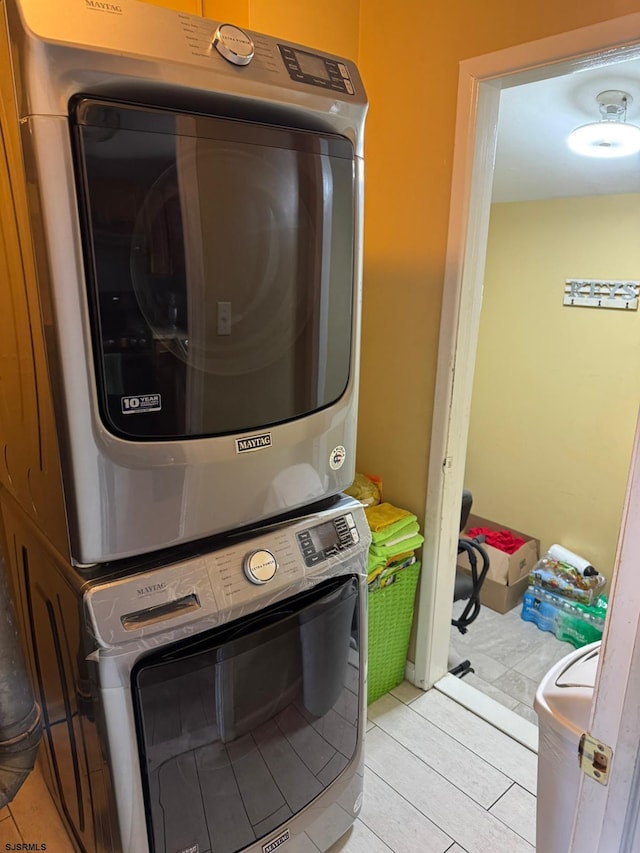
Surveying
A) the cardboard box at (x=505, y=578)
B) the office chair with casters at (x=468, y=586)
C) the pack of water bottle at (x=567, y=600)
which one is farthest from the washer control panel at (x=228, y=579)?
the pack of water bottle at (x=567, y=600)

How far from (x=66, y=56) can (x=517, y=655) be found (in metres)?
2.61

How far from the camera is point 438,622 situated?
6.44 feet

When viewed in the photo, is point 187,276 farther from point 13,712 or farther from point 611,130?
point 611,130

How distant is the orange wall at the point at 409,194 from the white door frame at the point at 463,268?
0.14 feet

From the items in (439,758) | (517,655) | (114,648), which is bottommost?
(517,655)

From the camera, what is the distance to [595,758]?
2.49ft

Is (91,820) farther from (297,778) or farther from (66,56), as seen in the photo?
(66,56)

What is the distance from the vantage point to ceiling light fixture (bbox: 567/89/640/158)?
1.87 metres

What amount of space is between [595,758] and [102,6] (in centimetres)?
120

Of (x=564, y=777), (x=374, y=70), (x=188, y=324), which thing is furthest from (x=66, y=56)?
(x=564, y=777)

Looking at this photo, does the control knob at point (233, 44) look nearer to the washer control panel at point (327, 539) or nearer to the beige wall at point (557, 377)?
the washer control panel at point (327, 539)

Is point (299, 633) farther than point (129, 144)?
Yes

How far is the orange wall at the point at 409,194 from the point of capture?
4.94 ft

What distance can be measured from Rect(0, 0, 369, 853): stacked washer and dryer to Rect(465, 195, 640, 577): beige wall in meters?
2.06
